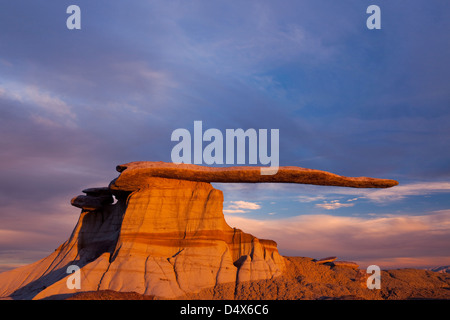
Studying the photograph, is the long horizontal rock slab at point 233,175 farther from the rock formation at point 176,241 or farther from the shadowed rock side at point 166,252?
the shadowed rock side at point 166,252

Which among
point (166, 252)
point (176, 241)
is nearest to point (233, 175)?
point (176, 241)

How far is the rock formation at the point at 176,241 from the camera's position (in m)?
20.6

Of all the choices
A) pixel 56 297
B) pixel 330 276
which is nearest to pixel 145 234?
pixel 56 297

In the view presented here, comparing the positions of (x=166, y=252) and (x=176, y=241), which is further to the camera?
(x=176, y=241)

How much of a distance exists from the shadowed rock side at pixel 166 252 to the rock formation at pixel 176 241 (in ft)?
0.16

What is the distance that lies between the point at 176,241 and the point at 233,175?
17.6 ft

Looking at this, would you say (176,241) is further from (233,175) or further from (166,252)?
(233,175)

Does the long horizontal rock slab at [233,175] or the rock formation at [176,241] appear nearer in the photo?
the rock formation at [176,241]

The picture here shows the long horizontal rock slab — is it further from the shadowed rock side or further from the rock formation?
the shadowed rock side

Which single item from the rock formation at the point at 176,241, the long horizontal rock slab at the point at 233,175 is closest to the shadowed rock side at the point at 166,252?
the rock formation at the point at 176,241

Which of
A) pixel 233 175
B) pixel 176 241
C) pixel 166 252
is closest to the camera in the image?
pixel 233 175

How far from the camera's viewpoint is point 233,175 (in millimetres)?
22203

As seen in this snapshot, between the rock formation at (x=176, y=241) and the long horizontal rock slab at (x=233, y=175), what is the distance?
58 millimetres

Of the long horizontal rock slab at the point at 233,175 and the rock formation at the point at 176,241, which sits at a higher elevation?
the long horizontal rock slab at the point at 233,175
